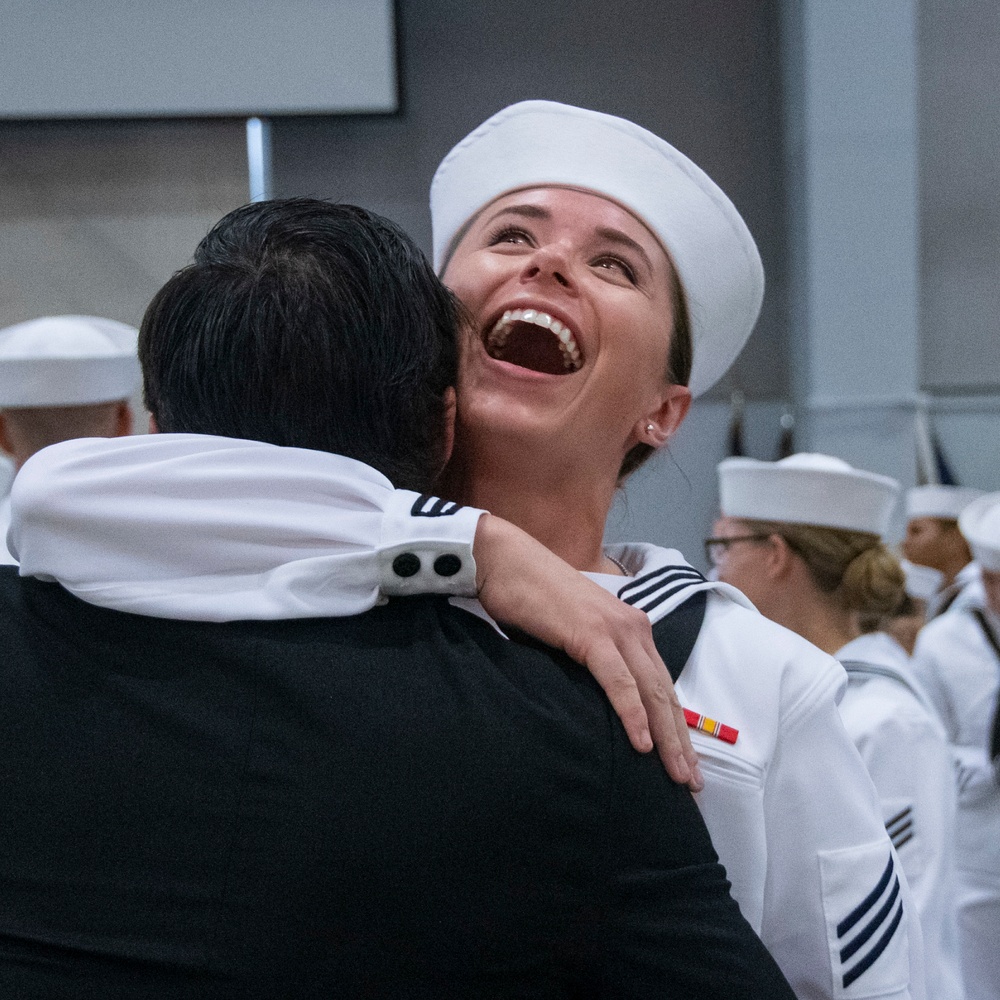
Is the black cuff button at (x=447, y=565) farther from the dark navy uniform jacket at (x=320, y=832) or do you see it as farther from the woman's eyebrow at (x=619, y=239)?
the woman's eyebrow at (x=619, y=239)

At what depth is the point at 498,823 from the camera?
2.48 feet

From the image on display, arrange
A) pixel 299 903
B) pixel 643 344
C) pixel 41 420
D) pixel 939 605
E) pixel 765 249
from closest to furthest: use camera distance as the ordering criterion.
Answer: pixel 299 903, pixel 643 344, pixel 41 420, pixel 939 605, pixel 765 249

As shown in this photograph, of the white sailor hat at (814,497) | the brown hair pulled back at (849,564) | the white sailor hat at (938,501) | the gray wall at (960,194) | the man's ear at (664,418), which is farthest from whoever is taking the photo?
the gray wall at (960,194)

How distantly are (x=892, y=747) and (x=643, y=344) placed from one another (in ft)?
3.95

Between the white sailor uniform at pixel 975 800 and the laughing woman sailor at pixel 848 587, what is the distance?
106 centimetres

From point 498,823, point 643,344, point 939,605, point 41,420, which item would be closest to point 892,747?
point 643,344

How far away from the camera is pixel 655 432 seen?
152 centimetres

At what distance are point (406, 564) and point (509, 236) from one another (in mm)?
738

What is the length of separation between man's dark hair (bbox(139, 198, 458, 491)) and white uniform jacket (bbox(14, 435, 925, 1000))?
0.04m

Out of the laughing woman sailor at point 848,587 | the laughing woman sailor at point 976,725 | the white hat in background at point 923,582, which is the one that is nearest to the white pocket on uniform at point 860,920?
the laughing woman sailor at point 848,587

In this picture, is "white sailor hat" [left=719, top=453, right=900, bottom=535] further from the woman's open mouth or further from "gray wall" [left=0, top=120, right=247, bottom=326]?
"gray wall" [left=0, top=120, right=247, bottom=326]

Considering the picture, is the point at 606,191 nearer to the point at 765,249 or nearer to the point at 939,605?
the point at 939,605

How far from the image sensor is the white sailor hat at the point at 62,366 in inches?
105

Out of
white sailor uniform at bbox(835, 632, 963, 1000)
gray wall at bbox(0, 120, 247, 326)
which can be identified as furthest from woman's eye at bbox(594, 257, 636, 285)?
gray wall at bbox(0, 120, 247, 326)
